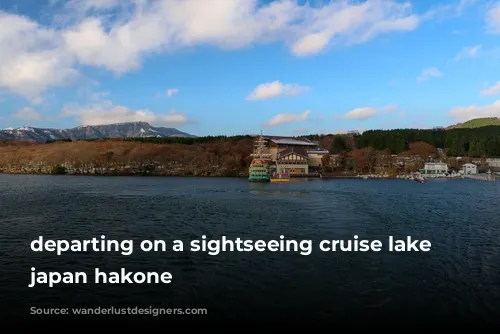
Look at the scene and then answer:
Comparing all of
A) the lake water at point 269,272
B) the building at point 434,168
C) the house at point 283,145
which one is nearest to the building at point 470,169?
the building at point 434,168

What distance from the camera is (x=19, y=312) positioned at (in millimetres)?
6051

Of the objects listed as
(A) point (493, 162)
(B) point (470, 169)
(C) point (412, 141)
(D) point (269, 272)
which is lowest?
(D) point (269, 272)

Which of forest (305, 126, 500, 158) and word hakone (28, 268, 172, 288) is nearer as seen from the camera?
word hakone (28, 268, 172, 288)

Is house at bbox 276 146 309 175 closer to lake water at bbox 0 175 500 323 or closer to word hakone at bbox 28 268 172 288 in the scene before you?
lake water at bbox 0 175 500 323

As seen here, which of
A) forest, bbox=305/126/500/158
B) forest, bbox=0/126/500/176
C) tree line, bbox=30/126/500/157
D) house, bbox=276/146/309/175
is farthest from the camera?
tree line, bbox=30/126/500/157

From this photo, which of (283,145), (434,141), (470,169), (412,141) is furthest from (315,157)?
(434,141)

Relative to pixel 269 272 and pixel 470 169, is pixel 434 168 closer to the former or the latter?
pixel 470 169

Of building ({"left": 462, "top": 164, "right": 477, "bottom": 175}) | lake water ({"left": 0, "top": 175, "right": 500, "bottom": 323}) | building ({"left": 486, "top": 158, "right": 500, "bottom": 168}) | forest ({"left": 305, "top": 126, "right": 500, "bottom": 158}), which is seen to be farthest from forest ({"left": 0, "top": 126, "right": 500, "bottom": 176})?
lake water ({"left": 0, "top": 175, "right": 500, "bottom": 323})

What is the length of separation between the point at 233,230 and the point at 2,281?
7.22 m

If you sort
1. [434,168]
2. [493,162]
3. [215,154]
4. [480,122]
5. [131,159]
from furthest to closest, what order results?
[480,122] < [215,154] < [493,162] < [131,159] < [434,168]

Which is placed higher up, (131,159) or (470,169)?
(131,159)

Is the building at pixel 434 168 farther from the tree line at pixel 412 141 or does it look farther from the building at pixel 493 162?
the tree line at pixel 412 141

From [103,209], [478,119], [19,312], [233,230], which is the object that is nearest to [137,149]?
[103,209]

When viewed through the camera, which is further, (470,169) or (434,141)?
(434,141)
